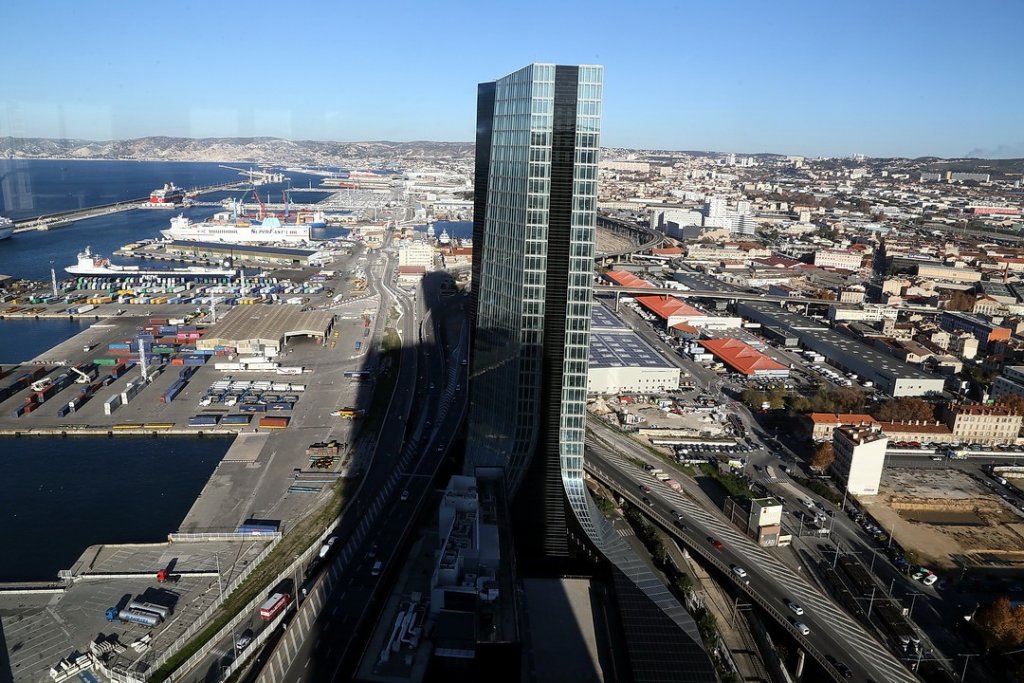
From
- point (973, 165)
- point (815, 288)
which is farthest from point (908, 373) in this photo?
point (973, 165)

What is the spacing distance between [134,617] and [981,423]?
17826mm

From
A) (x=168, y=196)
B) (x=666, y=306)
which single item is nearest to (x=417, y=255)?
(x=666, y=306)

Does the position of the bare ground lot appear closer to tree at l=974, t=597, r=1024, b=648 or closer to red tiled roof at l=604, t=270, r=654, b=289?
tree at l=974, t=597, r=1024, b=648

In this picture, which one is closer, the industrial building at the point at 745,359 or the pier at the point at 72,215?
the industrial building at the point at 745,359

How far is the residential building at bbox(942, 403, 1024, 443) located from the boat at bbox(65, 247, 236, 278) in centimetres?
3001

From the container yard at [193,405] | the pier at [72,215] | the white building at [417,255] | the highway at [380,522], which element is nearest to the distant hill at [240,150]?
the pier at [72,215]

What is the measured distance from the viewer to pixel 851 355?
22438 millimetres

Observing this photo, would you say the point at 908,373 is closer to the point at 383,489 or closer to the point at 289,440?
the point at 383,489

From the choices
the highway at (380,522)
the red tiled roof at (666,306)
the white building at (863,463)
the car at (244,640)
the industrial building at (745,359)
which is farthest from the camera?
the red tiled roof at (666,306)

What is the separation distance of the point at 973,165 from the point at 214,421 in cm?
10741

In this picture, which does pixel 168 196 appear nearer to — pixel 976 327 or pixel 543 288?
pixel 976 327

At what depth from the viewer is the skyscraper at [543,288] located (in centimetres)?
930

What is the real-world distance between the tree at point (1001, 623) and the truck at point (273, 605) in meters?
9.49

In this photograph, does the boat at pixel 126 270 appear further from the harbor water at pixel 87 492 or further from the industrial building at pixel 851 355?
the industrial building at pixel 851 355
